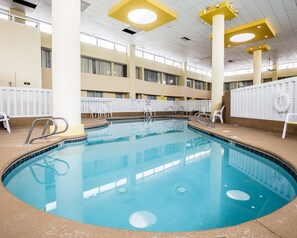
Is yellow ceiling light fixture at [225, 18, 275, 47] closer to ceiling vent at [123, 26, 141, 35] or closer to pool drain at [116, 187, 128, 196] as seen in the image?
ceiling vent at [123, 26, 141, 35]

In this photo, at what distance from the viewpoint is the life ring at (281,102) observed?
3998 millimetres

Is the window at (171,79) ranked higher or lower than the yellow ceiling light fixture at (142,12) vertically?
lower

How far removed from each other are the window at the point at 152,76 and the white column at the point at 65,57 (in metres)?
11.0

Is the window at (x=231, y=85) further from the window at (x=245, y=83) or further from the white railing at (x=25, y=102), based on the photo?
the white railing at (x=25, y=102)

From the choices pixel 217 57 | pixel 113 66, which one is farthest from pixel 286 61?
pixel 113 66

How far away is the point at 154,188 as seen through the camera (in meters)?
1.96

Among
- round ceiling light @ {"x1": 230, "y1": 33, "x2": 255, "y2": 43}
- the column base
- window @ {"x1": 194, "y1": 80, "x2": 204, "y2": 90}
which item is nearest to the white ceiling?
round ceiling light @ {"x1": 230, "y1": 33, "x2": 255, "y2": 43}

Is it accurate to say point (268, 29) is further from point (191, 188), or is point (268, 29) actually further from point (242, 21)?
point (191, 188)

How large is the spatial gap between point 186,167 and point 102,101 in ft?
29.2

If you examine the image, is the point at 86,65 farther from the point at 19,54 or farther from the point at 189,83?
the point at 189,83

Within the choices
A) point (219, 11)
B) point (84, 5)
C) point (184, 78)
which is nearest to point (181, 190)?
point (219, 11)

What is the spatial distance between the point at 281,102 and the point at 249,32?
5892 millimetres

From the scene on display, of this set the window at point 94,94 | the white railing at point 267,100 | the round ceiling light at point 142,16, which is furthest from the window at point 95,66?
the white railing at point 267,100

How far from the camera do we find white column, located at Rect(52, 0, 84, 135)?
425 centimetres
